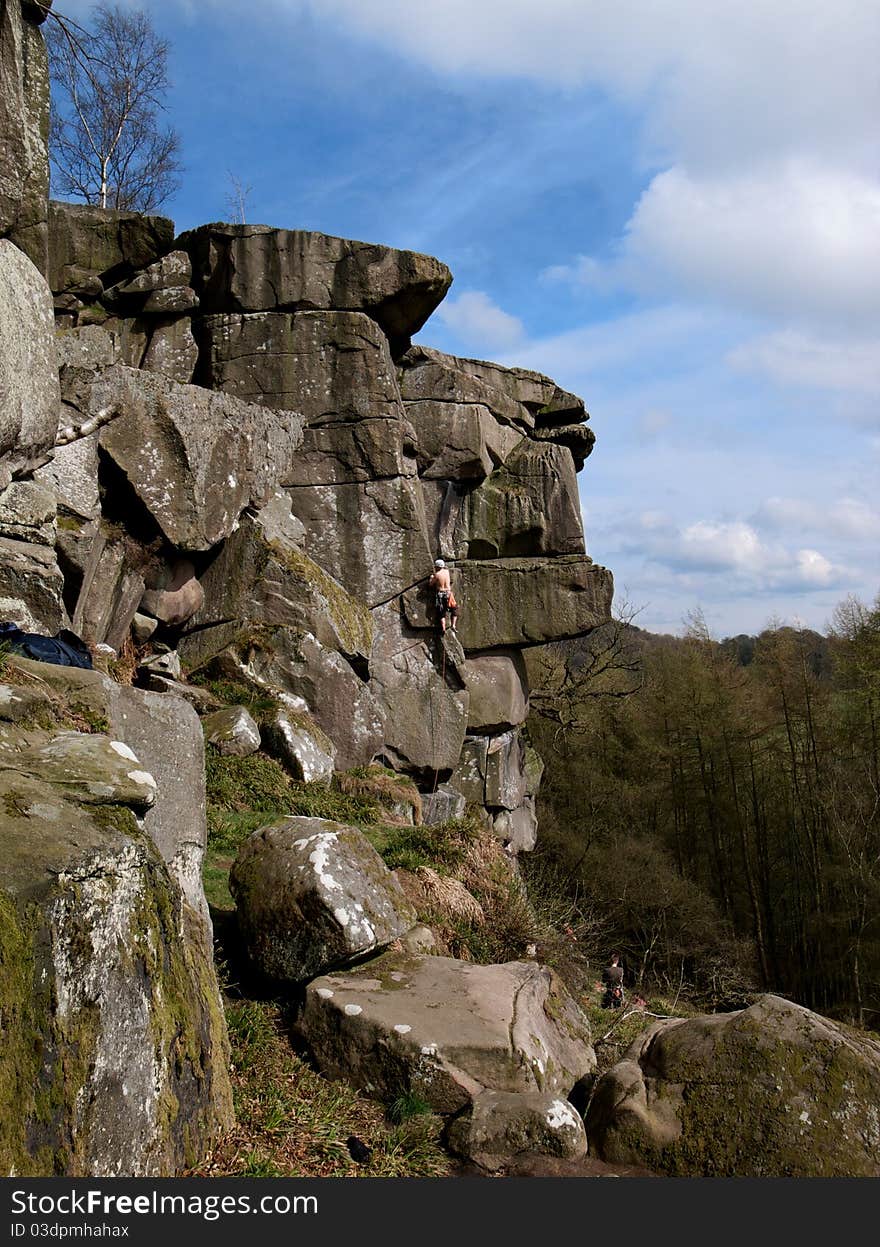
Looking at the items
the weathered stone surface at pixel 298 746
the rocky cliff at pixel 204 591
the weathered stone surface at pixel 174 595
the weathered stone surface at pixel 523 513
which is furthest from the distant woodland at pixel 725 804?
the weathered stone surface at pixel 174 595

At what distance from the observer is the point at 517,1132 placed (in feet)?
14.4

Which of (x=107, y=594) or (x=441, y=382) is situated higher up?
(x=441, y=382)

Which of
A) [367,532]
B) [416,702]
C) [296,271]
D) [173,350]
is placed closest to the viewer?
[173,350]

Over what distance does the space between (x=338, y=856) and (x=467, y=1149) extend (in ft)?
6.38

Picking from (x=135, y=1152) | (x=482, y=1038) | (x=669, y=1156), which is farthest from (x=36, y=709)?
(x=669, y=1156)

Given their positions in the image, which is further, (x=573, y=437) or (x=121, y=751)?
(x=573, y=437)

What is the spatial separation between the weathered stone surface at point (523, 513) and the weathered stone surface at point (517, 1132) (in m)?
13.4

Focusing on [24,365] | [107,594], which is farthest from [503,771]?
[24,365]

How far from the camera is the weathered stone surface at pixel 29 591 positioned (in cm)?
797

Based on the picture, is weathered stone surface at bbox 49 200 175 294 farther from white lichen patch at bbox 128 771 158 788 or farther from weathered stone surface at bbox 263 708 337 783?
white lichen patch at bbox 128 771 158 788

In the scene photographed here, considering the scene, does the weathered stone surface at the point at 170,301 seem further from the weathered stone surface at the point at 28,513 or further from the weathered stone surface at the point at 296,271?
the weathered stone surface at the point at 28,513

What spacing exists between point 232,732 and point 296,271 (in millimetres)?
7955

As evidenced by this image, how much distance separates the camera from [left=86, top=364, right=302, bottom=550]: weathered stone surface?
10938mm

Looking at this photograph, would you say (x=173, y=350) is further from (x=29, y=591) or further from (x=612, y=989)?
(x=612, y=989)
